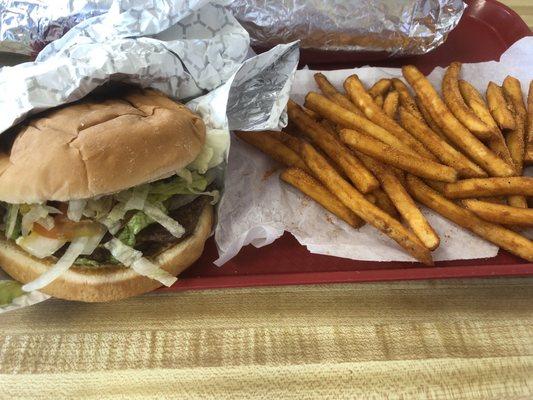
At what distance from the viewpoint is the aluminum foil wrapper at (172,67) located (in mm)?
1270

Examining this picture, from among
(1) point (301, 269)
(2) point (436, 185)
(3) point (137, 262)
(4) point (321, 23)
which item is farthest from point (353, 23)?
(3) point (137, 262)

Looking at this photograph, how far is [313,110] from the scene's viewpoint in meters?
1.64

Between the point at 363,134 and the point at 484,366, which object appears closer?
the point at 484,366

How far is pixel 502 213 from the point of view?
4.54 feet

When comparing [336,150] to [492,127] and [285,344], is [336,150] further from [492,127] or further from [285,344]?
[285,344]

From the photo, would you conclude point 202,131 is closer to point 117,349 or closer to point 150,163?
point 150,163

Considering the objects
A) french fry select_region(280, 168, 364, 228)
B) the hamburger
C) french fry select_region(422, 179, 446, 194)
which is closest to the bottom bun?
the hamburger

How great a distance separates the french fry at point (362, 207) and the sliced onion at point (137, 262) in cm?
54

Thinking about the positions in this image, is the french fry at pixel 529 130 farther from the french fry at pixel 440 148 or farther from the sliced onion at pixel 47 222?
the sliced onion at pixel 47 222

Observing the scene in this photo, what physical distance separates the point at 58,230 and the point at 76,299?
19 centimetres

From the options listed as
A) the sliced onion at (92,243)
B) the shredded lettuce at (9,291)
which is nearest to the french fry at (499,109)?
the sliced onion at (92,243)

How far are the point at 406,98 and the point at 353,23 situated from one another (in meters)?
0.45

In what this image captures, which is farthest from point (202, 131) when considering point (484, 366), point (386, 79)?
point (484, 366)

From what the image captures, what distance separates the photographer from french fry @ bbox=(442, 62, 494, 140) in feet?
4.96
